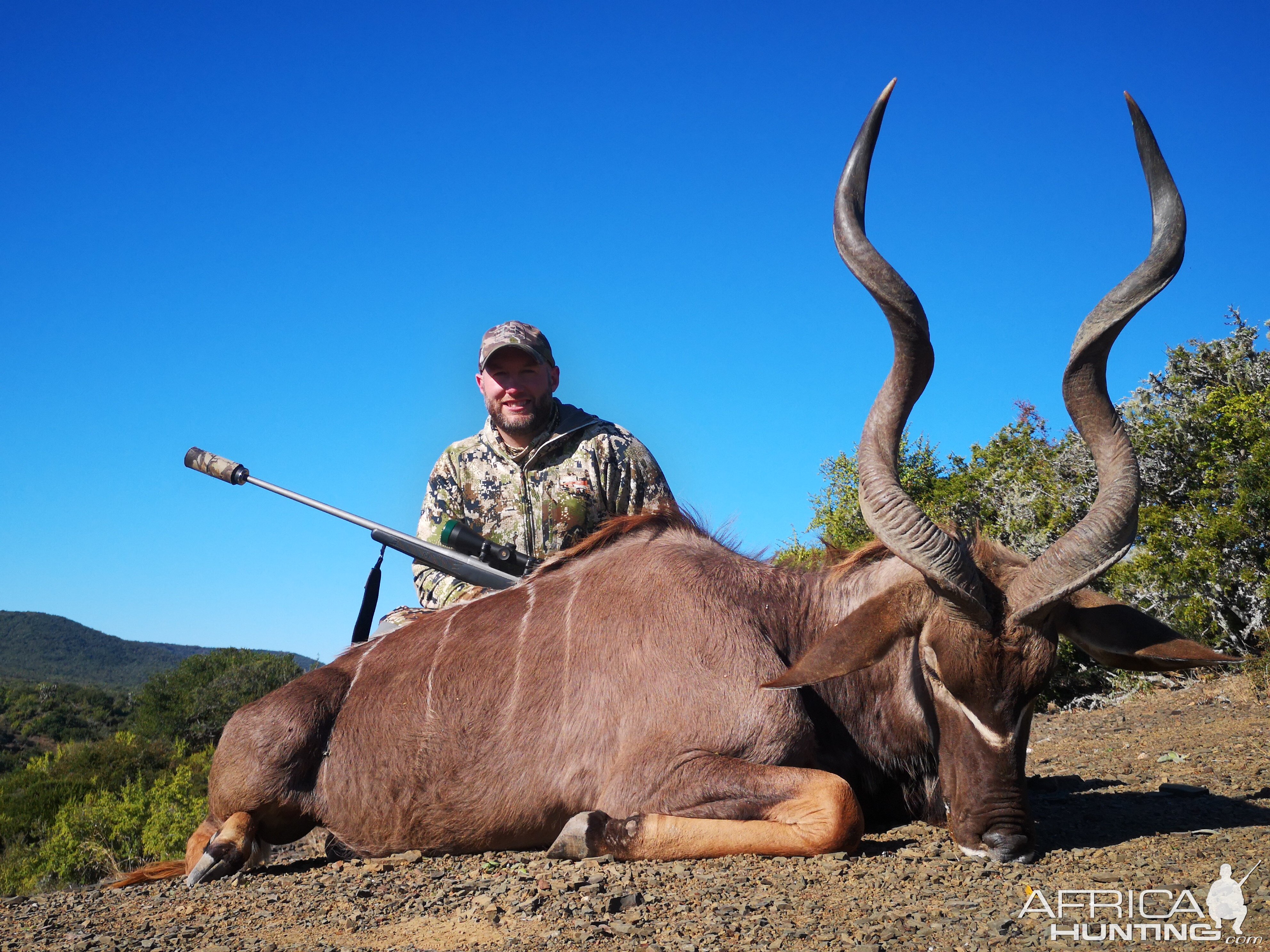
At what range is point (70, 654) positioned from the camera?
76938 millimetres


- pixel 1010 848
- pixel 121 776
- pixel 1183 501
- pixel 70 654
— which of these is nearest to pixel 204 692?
pixel 121 776

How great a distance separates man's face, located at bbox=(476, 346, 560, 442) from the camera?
24.7 feet

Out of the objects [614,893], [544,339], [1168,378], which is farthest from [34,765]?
[1168,378]

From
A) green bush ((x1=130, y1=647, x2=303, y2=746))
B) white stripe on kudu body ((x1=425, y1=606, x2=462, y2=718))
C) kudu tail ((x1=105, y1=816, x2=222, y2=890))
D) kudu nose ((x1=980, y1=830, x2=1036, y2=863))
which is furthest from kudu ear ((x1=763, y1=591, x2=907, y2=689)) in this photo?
green bush ((x1=130, y1=647, x2=303, y2=746))

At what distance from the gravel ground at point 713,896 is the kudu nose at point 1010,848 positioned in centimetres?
4

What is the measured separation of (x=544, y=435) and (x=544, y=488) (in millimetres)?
434

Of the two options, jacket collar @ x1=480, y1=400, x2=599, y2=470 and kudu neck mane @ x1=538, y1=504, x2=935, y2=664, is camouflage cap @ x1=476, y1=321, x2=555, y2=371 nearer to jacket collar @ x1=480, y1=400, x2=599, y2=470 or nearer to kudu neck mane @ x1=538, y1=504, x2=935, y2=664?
jacket collar @ x1=480, y1=400, x2=599, y2=470

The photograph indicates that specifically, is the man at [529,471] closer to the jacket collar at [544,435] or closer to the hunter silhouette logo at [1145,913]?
the jacket collar at [544,435]

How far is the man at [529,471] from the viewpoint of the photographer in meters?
7.37

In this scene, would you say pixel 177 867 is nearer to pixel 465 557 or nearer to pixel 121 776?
pixel 465 557

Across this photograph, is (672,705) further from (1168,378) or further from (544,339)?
(1168,378)

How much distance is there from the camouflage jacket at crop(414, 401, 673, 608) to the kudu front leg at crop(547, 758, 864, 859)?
2993mm

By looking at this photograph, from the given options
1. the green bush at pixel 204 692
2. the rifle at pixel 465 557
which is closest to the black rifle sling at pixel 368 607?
the rifle at pixel 465 557

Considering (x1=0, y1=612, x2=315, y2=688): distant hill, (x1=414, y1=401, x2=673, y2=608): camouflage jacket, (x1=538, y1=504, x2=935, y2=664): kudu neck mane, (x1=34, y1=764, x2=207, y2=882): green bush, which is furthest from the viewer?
(x1=0, y1=612, x2=315, y2=688): distant hill
